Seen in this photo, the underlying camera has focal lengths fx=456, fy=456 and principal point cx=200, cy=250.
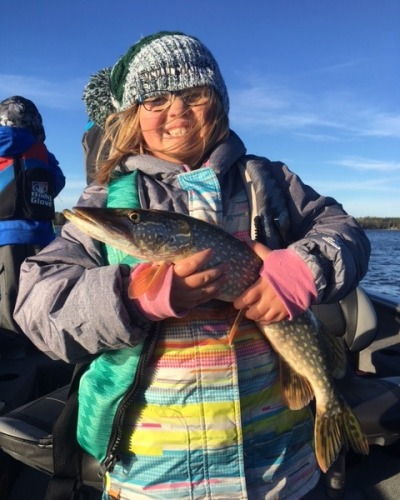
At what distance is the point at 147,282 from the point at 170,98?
92 centimetres

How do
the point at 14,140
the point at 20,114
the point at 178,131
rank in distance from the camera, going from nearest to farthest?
the point at 178,131 < the point at 14,140 < the point at 20,114

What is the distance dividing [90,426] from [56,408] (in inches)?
50.1

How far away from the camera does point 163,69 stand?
202cm

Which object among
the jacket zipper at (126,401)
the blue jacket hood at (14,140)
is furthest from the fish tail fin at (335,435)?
the blue jacket hood at (14,140)

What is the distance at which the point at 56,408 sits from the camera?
9.55ft

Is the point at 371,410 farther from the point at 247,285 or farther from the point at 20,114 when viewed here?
the point at 20,114

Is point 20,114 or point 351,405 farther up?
point 20,114

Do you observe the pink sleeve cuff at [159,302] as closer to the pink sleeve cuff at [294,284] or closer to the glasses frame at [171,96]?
the pink sleeve cuff at [294,284]

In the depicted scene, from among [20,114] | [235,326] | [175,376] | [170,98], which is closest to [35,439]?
[175,376]

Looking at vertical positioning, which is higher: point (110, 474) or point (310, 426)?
point (310, 426)

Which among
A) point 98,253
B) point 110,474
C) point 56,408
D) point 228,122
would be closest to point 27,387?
point 56,408

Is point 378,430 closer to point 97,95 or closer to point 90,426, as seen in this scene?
point 90,426

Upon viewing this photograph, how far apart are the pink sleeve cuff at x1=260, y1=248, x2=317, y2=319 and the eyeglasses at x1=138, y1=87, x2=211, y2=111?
0.85 meters

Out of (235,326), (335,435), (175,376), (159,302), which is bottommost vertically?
(335,435)
